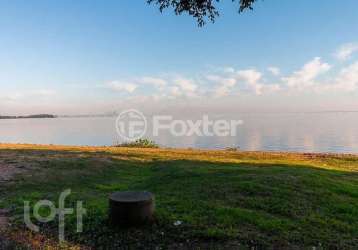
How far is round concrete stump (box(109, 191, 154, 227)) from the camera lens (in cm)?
668

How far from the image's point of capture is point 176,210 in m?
7.71

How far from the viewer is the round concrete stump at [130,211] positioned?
668 centimetres

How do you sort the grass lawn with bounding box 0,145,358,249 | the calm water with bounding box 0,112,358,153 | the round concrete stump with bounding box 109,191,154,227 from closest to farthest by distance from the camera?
the grass lawn with bounding box 0,145,358,249 < the round concrete stump with bounding box 109,191,154,227 < the calm water with bounding box 0,112,358,153

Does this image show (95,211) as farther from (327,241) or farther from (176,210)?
(327,241)

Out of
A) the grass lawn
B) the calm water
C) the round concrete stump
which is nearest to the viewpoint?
the grass lawn

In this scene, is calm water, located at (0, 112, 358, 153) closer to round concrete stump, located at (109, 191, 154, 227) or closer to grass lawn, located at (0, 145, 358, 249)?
grass lawn, located at (0, 145, 358, 249)

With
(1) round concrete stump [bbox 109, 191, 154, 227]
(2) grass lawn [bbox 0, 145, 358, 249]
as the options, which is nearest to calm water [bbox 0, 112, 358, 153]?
(2) grass lawn [bbox 0, 145, 358, 249]

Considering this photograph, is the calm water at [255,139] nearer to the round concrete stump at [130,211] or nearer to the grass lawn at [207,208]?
the grass lawn at [207,208]

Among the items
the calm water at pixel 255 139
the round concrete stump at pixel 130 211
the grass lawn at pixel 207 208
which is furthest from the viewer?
the calm water at pixel 255 139

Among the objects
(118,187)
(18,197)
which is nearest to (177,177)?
(118,187)

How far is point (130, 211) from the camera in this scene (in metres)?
6.67

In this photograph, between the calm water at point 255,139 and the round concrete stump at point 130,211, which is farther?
the calm water at point 255,139

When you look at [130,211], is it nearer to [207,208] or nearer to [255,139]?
[207,208]

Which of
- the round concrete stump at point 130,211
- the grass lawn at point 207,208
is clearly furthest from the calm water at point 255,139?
the round concrete stump at point 130,211
